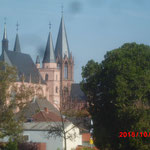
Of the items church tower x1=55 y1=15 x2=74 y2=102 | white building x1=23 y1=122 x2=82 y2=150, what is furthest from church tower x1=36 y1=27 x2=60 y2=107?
white building x1=23 y1=122 x2=82 y2=150

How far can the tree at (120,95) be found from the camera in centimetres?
2808

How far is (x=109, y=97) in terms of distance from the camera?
30.7 m

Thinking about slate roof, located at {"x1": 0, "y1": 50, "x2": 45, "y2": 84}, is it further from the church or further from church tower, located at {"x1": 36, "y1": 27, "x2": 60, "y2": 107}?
church tower, located at {"x1": 36, "y1": 27, "x2": 60, "y2": 107}

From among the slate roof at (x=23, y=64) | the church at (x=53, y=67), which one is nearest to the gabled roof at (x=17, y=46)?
the church at (x=53, y=67)

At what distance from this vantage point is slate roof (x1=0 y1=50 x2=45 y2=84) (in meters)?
92.0

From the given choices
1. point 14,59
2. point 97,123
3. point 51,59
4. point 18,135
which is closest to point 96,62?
point 97,123

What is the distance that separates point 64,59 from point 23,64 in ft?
61.6

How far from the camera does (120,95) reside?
95.3ft

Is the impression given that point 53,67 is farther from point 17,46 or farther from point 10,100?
point 10,100

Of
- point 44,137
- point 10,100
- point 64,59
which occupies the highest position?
point 64,59

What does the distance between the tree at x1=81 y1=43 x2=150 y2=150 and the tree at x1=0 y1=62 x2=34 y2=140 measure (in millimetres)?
6187

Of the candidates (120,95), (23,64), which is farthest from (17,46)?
(120,95)

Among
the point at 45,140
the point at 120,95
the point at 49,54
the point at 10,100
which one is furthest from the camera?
the point at 49,54

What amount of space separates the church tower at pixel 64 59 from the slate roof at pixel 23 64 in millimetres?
12809
